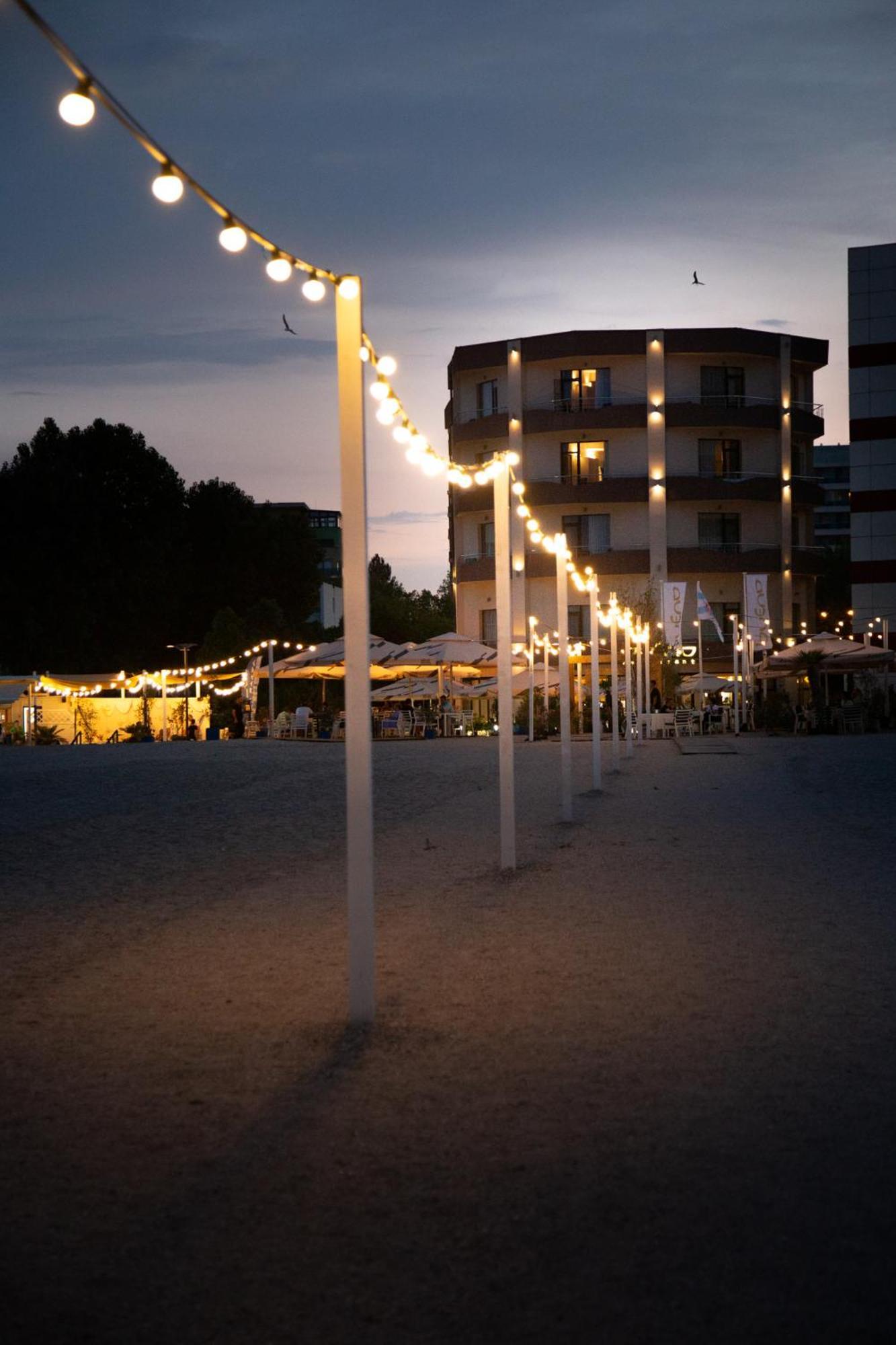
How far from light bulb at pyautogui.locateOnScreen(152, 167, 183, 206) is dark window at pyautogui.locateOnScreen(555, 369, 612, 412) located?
61.2 m

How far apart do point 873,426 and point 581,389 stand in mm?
13377

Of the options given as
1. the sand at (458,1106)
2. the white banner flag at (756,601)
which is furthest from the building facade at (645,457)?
the sand at (458,1106)

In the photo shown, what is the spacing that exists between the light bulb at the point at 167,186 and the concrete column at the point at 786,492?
205ft

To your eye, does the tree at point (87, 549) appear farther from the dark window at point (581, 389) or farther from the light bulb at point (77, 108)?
the light bulb at point (77, 108)

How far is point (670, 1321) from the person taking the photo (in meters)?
3.32

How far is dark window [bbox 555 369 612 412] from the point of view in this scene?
65.8 metres

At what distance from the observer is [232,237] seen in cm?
592

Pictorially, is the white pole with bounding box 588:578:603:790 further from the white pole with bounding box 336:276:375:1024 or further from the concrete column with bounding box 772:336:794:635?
the concrete column with bounding box 772:336:794:635

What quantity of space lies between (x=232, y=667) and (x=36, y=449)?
43.8 feet

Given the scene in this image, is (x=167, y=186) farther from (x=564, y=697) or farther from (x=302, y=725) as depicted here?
(x=302, y=725)

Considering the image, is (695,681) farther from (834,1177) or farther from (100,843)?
(834,1177)

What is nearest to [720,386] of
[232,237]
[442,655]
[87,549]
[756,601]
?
[756,601]

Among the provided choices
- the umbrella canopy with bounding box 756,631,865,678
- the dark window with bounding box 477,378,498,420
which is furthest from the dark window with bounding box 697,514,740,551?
the umbrella canopy with bounding box 756,631,865,678

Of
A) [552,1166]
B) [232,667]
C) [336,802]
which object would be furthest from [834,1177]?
[232,667]
